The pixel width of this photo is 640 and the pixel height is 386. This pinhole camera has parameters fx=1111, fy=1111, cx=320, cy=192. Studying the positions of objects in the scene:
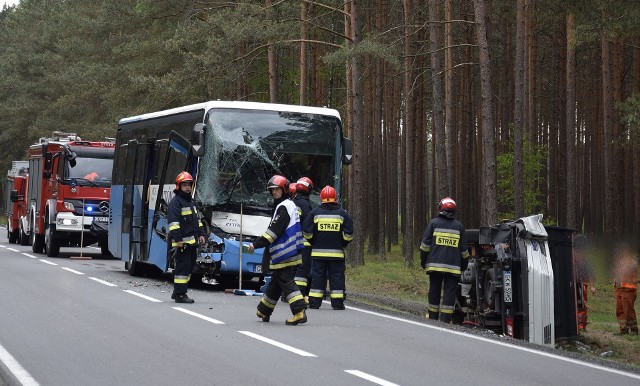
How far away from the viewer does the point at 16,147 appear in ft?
260

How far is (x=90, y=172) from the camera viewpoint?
30469mm

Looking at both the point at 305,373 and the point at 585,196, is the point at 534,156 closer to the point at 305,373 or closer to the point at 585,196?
the point at 585,196

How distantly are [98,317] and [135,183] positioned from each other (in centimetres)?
890

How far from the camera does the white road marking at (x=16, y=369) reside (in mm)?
9547

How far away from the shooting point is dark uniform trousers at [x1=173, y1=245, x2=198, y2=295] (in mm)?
17250

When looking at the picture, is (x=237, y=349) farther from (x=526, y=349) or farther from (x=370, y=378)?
(x=526, y=349)

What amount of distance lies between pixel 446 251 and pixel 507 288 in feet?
4.56

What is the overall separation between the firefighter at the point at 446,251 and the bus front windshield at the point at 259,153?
434 centimetres

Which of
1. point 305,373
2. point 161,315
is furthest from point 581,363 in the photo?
point 161,315

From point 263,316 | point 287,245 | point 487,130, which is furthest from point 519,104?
point 263,316

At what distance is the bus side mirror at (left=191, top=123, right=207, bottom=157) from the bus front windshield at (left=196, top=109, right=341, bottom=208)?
20.8 inches

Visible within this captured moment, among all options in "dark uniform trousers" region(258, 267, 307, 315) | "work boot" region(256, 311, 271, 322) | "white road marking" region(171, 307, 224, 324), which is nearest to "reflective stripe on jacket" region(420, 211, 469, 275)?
"dark uniform trousers" region(258, 267, 307, 315)

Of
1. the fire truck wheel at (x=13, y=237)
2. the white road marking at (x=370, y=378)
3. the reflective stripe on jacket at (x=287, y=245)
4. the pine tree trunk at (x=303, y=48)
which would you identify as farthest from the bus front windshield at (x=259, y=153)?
the fire truck wheel at (x=13, y=237)

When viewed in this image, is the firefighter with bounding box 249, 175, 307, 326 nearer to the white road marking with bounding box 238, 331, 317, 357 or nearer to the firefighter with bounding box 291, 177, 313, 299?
the white road marking with bounding box 238, 331, 317, 357
